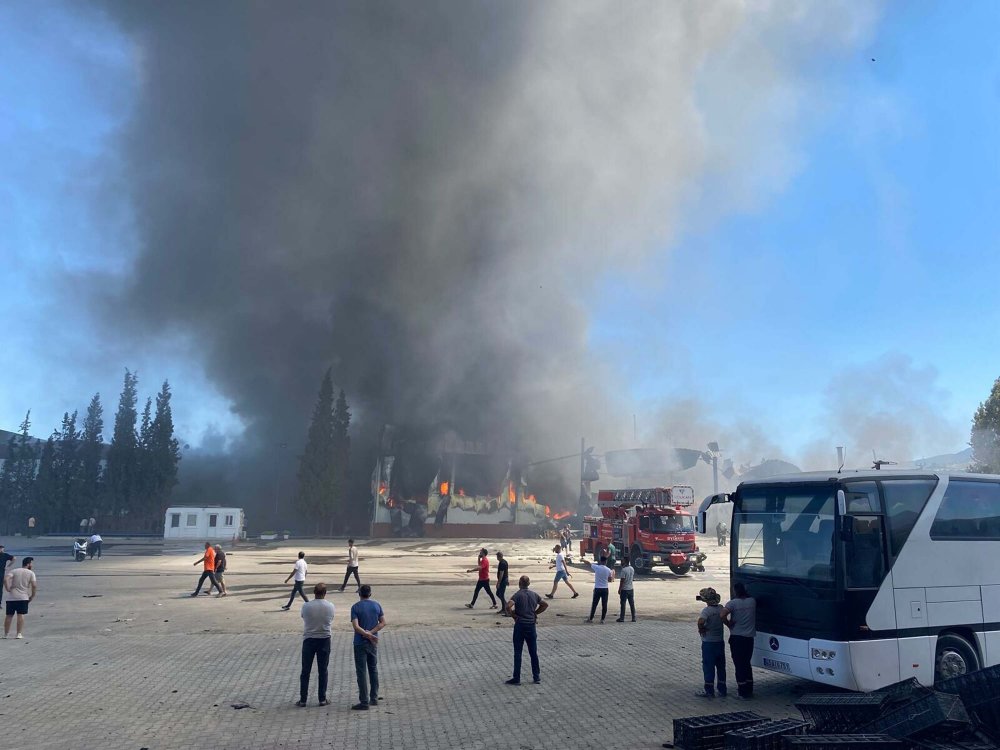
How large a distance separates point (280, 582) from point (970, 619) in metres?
20.0

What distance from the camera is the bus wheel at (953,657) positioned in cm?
812

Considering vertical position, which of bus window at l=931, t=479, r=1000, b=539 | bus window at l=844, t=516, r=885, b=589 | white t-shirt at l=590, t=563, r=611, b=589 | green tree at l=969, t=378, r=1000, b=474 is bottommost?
white t-shirt at l=590, t=563, r=611, b=589

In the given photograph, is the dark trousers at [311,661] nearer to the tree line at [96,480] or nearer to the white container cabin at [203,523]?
the white container cabin at [203,523]

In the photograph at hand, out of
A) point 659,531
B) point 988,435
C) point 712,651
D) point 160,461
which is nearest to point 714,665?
point 712,651

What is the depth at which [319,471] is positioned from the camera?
59.2 meters

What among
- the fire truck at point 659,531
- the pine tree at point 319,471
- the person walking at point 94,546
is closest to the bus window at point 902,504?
the fire truck at point 659,531

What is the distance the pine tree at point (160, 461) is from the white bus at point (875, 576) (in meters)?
64.4

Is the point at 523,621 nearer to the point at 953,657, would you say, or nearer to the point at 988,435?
the point at 953,657

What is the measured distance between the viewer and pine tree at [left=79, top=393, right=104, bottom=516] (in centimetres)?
5856

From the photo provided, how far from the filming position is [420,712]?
765 centimetres

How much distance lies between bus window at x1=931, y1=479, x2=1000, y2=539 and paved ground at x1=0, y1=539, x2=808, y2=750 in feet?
10.3

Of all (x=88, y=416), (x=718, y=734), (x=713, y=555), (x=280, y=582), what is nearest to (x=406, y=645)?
(x=718, y=734)

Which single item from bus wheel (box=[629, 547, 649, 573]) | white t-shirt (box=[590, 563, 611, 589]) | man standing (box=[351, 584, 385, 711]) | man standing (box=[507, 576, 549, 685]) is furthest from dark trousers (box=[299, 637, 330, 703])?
bus wheel (box=[629, 547, 649, 573])

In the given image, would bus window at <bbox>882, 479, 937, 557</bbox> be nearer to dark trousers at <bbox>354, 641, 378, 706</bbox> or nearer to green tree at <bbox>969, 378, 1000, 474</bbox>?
dark trousers at <bbox>354, 641, 378, 706</bbox>
